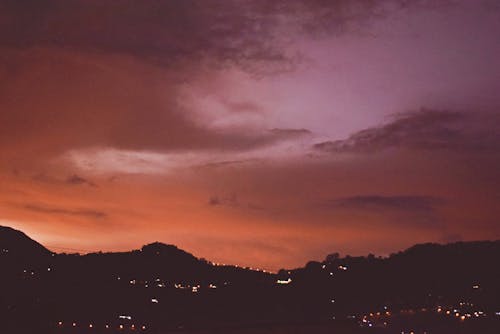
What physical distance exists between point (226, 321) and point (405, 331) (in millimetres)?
8938

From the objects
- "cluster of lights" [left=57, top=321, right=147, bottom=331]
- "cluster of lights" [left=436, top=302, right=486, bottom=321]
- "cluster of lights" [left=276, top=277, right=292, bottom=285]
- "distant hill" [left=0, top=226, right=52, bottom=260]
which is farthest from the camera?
"cluster of lights" [left=276, top=277, right=292, bottom=285]

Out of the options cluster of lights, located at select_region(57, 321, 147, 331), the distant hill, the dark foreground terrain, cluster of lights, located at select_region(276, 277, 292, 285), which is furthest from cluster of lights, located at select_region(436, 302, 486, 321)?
the distant hill

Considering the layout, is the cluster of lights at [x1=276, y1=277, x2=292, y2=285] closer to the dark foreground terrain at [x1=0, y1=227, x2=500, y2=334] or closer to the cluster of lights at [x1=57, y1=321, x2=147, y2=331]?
the dark foreground terrain at [x1=0, y1=227, x2=500, y2=334]

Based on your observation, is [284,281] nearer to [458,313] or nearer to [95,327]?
[458,313]

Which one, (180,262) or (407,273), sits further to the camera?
(407,273)

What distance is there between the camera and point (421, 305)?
31891mm

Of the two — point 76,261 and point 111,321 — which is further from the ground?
point 76,261

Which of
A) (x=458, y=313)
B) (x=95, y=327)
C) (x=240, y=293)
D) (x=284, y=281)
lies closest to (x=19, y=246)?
(x=95, y=327)

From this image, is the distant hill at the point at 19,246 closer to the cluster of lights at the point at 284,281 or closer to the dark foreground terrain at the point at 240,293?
the dark foreground terrain at the point at 240,293

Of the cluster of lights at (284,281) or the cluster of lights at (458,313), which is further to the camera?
the cluster of lights at (284,281)

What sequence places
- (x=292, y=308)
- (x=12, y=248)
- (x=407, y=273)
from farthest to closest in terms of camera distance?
(x=407, y=273) < (x=292, y=308) < (x=12, y=248)

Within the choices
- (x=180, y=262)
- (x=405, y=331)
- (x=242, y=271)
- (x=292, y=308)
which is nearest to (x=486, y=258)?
(x=405, y=331)

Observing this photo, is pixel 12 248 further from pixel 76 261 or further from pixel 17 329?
pixel 17 329

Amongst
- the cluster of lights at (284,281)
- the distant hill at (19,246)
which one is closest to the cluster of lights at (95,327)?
the distant hill at (19,246)
